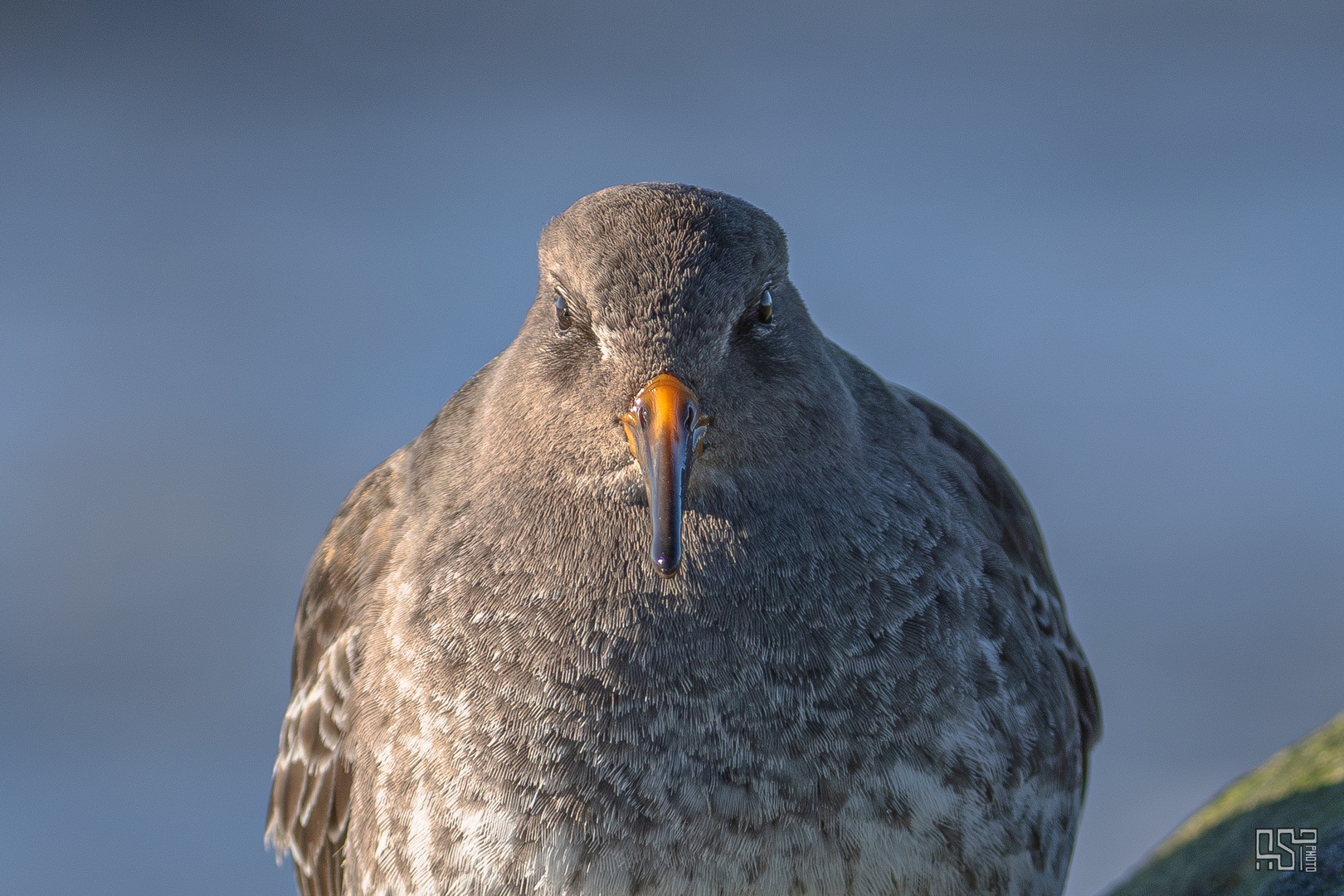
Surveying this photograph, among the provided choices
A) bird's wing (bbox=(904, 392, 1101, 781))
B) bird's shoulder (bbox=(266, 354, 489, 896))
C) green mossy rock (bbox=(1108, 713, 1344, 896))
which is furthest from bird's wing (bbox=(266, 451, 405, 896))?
green mossy rock (bbox=(1108, 713, 1344, 896))

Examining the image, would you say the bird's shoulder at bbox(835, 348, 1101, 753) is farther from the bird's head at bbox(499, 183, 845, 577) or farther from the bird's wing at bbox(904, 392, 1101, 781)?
the bird's head at bbox(499, 183, 845, 577)

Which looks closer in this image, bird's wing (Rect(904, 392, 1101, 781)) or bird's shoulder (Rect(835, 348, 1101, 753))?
bird's shoulder (Rect(835, 348, 1101, 753))

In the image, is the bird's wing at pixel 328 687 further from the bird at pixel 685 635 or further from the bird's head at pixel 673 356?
the bird's head at pixel 673 356

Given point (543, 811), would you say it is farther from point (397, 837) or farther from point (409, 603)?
point (409, 603)

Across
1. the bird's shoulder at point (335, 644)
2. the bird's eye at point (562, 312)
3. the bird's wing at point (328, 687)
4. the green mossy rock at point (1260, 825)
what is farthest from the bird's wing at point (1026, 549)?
the bird's wing at point (328, 687)

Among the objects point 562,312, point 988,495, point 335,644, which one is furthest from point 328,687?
point 988,495

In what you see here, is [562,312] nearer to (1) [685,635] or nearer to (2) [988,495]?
(1) [685,635]
